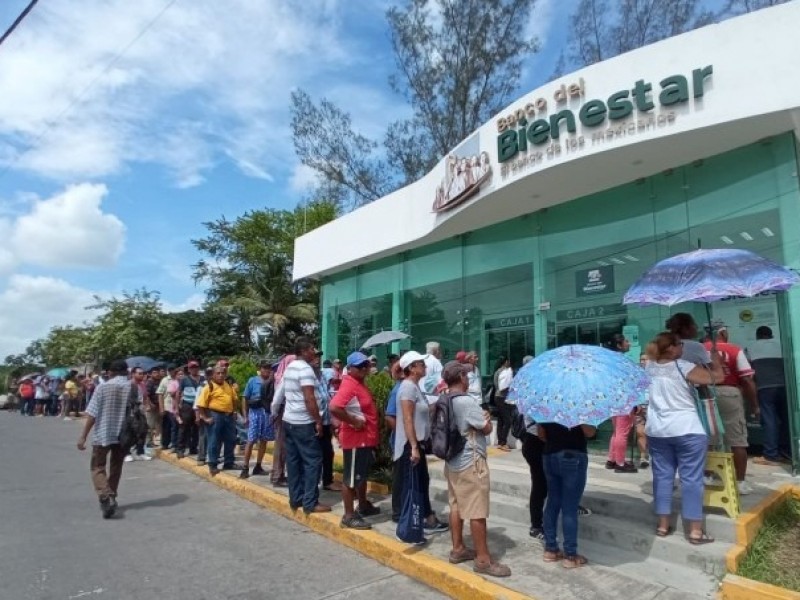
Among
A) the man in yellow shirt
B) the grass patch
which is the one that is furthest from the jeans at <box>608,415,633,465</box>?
the man in yellow shirt

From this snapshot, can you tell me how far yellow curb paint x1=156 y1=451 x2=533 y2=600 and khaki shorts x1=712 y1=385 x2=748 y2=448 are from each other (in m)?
2.78

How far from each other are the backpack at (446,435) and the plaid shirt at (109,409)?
4377mm

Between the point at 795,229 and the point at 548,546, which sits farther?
the point at 795,229

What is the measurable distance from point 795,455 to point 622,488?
3032 millimetres

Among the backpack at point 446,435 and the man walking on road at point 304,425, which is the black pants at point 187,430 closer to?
the man walking on road at point 304,425

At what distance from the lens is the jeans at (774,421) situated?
7.73 meters

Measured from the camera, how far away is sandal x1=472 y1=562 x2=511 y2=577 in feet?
14.7

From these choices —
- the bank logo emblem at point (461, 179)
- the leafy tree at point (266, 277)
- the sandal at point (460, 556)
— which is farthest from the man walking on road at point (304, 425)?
the leafy tree at point (266, 277)

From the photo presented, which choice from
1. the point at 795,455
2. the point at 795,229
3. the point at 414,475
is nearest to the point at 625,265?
the point at 795,229

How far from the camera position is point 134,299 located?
102 ft

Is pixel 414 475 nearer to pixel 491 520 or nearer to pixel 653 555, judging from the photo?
pixel 491 520

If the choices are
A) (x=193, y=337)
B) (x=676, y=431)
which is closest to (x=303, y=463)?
(x=676, y=431)

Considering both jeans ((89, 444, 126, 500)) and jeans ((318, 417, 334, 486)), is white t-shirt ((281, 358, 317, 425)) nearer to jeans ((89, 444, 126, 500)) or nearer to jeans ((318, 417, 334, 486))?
jeans ((318, 417, 334, 486))

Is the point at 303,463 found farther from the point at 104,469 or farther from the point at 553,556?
the point at 553,556
